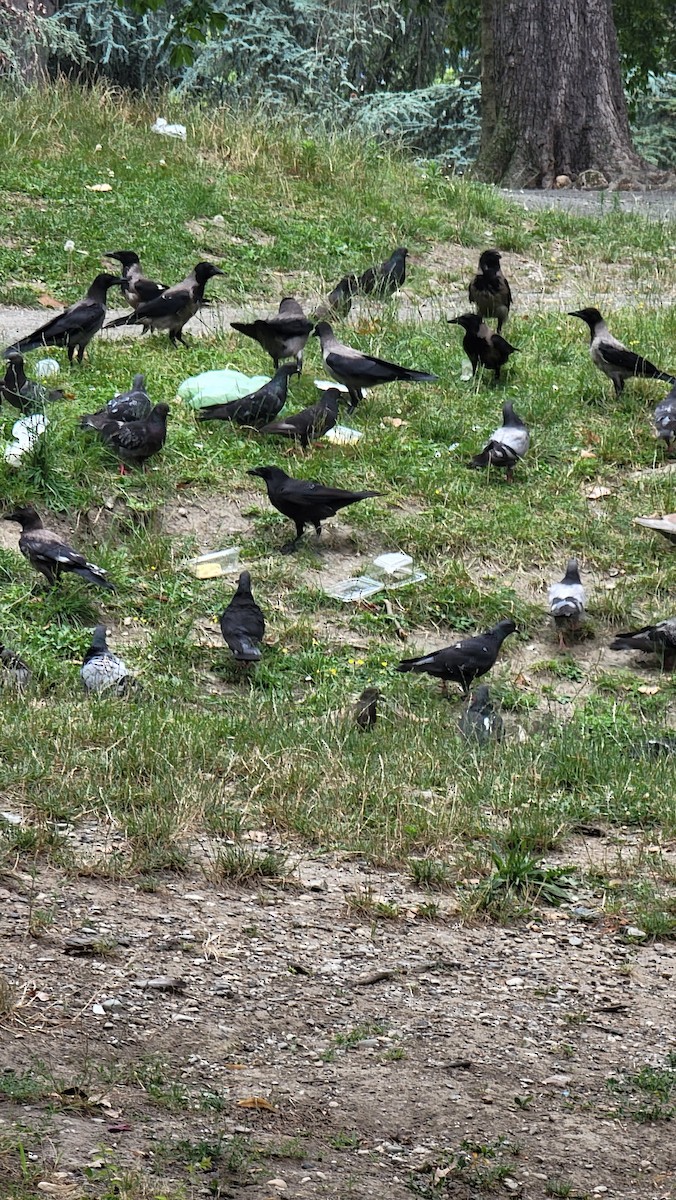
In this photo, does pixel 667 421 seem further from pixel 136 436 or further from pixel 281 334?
pixel 136 436

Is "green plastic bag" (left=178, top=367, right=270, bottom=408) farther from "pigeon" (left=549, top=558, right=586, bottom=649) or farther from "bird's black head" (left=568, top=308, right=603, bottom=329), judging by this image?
"pigeon" (left=549, top=558, right=586, bottom=649)

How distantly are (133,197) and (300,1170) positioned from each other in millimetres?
12854

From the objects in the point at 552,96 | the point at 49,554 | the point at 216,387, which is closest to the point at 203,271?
the point at 216,387

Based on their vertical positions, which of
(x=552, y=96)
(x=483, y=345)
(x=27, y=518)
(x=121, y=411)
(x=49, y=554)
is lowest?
(x=49, y=554)

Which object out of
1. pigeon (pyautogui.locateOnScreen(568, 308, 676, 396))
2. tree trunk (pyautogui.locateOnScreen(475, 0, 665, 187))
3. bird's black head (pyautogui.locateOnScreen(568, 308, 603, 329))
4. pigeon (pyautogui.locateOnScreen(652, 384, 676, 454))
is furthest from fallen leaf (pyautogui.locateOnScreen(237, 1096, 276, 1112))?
tree trunk (pyautogui.locateOnScreen(475, 0, 665, 187))

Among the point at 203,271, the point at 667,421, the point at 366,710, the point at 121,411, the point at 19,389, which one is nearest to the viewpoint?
the point at 366,710

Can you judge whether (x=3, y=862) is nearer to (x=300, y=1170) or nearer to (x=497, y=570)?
(x=300, y=1170)

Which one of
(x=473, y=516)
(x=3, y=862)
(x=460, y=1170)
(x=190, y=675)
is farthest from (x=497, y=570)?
(x=460, y=1170)

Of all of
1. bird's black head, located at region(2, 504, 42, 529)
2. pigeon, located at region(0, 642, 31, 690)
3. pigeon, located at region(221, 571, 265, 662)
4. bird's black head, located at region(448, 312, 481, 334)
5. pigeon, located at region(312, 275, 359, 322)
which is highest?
bird's black head, located at region(448, 312, 481, 334)

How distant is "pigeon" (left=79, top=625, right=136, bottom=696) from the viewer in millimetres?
7297

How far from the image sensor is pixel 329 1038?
14.1ft

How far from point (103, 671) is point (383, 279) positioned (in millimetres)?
7081

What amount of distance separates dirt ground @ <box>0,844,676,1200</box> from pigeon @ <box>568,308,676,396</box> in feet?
21.9

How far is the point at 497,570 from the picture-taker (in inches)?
365
